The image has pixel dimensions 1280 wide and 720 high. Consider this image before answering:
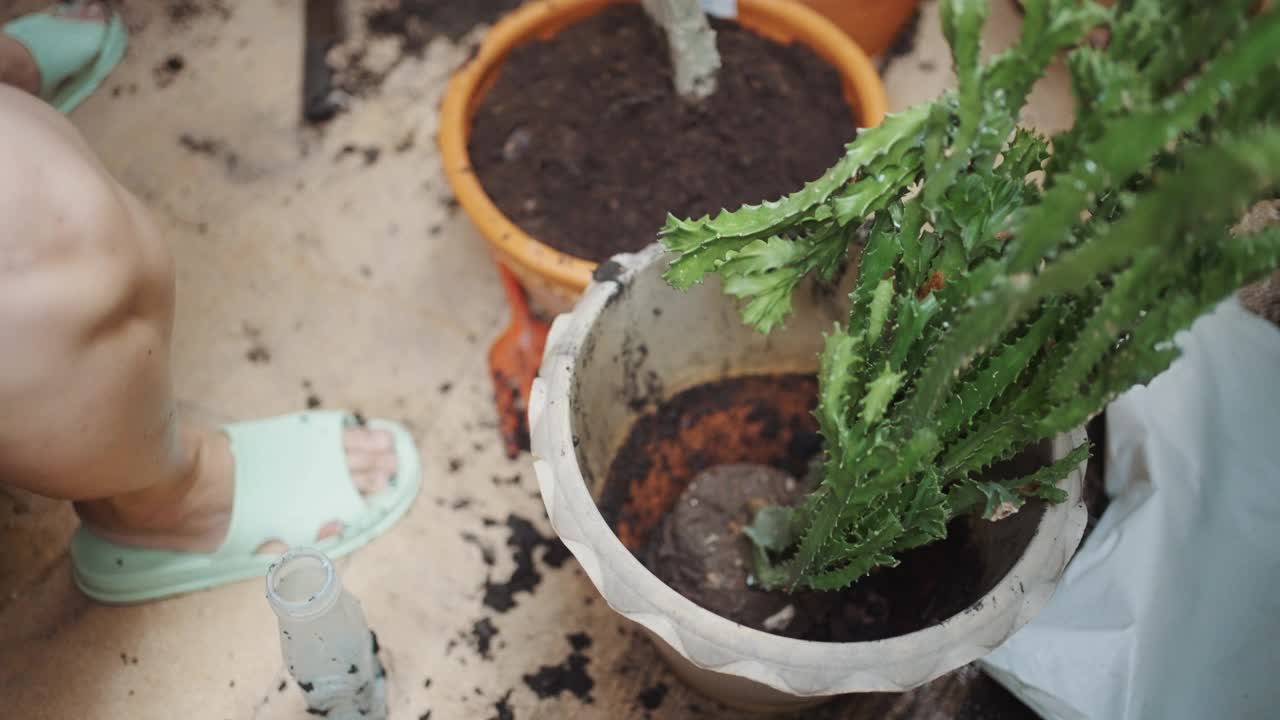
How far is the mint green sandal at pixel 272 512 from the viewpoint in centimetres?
112

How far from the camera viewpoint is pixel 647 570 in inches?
29.9

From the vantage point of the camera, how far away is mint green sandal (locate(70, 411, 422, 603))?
3.68 ft

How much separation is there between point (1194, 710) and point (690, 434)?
584 millimetres

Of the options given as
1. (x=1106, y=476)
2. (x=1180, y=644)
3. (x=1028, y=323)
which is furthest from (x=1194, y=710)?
(x=1028, y=323)

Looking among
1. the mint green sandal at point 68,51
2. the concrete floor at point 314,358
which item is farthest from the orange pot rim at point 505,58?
the mint green sandal at point 68,51

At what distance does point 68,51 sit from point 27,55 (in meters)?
0.16

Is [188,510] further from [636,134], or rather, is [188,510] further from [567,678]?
[636,134]

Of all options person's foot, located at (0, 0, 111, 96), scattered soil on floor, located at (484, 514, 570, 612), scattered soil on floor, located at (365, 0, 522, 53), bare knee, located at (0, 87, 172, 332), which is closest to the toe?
scattered soil on floor, located at (484, 514, 570, 612)

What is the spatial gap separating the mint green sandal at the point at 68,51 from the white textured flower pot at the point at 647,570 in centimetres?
110

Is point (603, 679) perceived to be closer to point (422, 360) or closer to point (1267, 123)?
point (422, 360)

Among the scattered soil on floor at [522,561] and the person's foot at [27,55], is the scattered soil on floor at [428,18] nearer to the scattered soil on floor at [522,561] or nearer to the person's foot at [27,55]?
the person's foot at [27,55]

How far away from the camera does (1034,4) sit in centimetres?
56

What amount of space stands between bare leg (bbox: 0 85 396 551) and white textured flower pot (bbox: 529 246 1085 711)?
1.20 feet

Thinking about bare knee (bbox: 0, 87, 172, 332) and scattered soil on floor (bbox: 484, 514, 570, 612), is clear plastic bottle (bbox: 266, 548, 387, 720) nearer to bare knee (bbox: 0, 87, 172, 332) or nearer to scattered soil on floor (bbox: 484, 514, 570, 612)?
scattered soil on floor (bbox: 484, 514, 570, 612)
